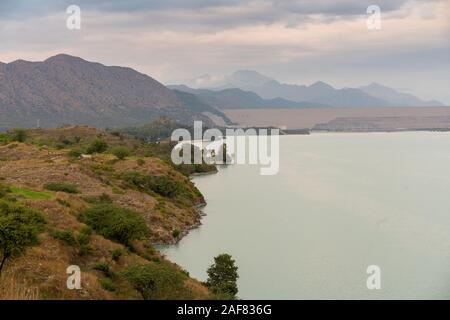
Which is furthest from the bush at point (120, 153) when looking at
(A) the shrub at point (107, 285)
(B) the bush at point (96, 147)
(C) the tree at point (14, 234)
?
(C) the tree at point (14, 234)

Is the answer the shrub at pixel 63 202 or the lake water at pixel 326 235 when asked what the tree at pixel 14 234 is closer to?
the shrub at pixel 63 202

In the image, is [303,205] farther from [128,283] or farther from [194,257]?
[128,283]

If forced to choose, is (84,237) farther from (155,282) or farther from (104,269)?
(155,282)

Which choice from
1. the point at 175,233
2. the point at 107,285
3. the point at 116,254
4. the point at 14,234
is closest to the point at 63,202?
the point at 116,254

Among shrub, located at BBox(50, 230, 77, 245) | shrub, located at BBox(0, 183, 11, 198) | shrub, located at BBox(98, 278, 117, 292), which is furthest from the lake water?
shrub, located at BBox(0, 183, 11, 198)

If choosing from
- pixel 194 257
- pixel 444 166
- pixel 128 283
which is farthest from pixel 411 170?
pixel 128 283

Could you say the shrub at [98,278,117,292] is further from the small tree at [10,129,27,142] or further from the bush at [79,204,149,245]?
the small tree at [10,129,27,142]
